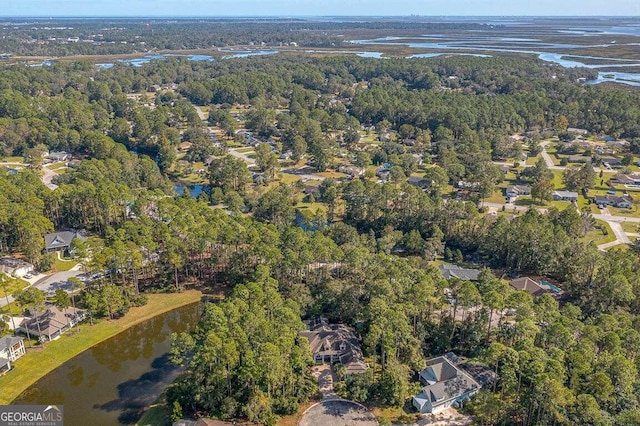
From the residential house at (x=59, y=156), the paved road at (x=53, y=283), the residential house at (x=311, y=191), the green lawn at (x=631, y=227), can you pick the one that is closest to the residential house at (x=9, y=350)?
the paved road at (x=53, y=283)

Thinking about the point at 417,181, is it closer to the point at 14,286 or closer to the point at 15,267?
the point at 15,267

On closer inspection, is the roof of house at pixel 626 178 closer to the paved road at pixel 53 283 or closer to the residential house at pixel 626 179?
the residential house at pixel 626 179

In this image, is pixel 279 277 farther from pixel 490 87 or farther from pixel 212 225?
pixel 490 87

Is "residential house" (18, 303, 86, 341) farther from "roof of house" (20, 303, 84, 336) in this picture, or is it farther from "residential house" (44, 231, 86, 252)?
"residential house" (44, 231, 86, 252)

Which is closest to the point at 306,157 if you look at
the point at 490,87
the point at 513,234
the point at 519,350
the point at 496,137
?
the point at 496,137

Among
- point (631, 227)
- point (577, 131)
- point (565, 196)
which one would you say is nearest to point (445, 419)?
point (631, 227)

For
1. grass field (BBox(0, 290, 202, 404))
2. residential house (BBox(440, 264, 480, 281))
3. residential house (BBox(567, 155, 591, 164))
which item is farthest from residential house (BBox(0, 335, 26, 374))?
residential house (BBox(567, 155, 591, 164))
